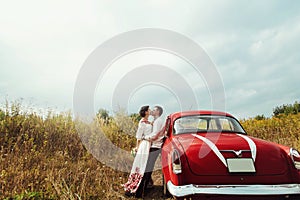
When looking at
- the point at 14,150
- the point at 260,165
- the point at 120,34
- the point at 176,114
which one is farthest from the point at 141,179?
the point at 120,34

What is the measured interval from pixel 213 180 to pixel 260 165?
778mm

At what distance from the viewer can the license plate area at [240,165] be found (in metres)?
3.81

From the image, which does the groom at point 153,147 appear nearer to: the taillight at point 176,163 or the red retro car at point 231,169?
the red retro car at point 231,169

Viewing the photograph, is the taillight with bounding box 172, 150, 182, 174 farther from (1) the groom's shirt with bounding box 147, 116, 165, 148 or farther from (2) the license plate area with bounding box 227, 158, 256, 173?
(1) the groom's shirt with bounding box 147, 116, 165, 148

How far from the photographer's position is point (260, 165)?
3.91 meters

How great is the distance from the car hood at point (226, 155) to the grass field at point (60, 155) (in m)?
1.64

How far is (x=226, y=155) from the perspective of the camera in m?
3.93

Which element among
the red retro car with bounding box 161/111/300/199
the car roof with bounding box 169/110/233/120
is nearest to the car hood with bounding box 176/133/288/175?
the red retro car with bounding box 161/111/300/199

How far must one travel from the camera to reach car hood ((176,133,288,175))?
387cm

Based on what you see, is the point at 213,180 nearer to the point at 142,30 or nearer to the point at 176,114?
the point at 176,114

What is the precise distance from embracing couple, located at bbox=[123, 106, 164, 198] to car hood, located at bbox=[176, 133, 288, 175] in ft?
4.41

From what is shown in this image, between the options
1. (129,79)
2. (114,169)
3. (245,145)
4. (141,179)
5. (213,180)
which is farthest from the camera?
(129,79)

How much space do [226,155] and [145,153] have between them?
2.03 metres

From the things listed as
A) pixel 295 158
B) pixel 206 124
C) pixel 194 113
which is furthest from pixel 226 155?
pixel 194 113
